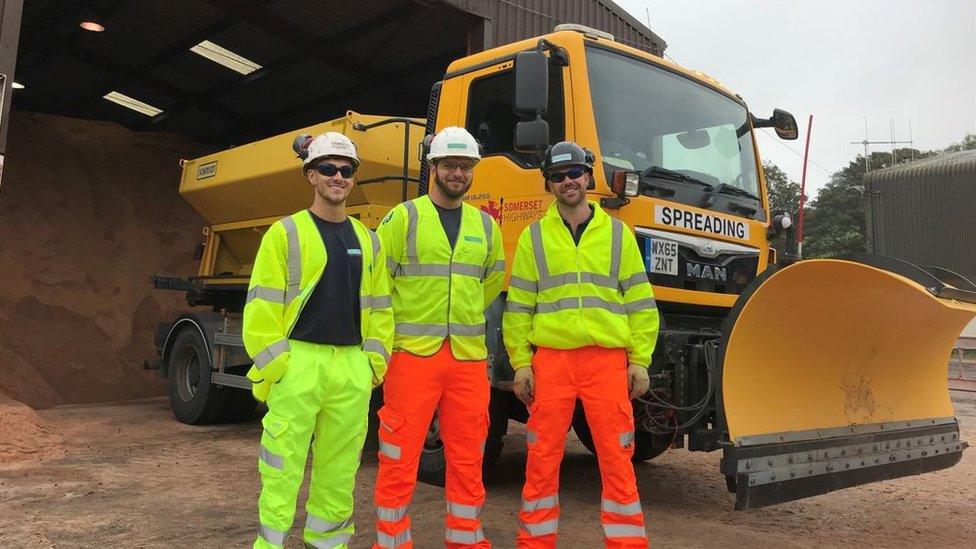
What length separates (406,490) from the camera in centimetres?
320

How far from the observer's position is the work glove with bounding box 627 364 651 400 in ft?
10.9

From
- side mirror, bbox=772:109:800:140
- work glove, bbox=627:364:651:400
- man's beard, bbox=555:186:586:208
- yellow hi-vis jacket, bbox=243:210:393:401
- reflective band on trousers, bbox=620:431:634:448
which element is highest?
side mirror, bbox=772:109:800:140

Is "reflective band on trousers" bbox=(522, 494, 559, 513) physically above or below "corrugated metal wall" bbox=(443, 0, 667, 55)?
below

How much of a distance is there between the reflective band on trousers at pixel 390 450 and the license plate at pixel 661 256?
177cm

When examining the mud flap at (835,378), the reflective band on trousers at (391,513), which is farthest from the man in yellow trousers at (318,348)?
the mud flap at (835,378)

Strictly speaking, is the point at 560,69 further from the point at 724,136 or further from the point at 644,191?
the point at 724,136

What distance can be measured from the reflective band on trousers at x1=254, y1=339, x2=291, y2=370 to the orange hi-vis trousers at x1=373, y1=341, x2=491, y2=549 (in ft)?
1.99

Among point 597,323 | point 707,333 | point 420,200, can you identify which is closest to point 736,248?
point 707,333

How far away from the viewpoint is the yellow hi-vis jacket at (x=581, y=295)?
10.8 ft

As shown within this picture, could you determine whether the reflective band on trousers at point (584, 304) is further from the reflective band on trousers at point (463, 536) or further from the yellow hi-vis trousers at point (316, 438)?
the reflective band on trousers at point (463, 536)

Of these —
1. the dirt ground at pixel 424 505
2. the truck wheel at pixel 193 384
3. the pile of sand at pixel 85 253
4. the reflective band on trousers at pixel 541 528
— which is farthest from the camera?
the pile of sand at pixel 85 253

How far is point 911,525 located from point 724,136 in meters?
2.64

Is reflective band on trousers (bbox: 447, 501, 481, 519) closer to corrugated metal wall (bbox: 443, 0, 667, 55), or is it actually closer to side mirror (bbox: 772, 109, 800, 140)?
side mirror (bbox: 772, 109, 800, 140)

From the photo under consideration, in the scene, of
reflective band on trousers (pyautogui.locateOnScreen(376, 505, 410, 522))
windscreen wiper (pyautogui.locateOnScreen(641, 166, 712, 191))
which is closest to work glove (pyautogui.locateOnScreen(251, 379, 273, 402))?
reflective band on trousers (pyautogui.locateOnScreen(376, 505, 410, 522))
